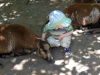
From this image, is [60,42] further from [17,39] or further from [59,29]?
[17,39]

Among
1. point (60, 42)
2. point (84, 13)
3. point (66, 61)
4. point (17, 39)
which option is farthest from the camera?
point (84, 13)

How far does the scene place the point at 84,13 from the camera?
21.2ft

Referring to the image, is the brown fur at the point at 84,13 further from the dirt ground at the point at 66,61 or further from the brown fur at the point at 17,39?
the brown fur at the point at 17,39

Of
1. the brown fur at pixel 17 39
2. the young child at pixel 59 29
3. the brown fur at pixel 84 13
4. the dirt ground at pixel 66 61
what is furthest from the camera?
the brown fur at pixel 84 13

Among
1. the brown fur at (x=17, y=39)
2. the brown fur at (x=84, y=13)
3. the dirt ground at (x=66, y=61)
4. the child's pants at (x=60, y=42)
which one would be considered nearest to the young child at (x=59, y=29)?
the child's pants at (x=60, y=42)

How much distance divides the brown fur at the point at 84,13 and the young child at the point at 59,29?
0.84 meters

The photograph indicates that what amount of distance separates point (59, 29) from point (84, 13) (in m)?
1.01

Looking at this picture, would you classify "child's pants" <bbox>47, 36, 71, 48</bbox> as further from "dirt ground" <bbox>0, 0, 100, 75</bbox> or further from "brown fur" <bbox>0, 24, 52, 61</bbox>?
"brown fur" <bbox>0, 24, 52, 61</bbox>

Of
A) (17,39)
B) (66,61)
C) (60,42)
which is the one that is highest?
Result: (17,39)

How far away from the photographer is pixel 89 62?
5.39 metres

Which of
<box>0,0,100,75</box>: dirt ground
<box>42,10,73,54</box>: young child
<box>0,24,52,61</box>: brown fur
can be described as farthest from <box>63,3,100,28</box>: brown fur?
<box>0,24,52,61</box>: brown fur

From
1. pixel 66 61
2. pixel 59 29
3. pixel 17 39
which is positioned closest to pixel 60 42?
pixel 59 29

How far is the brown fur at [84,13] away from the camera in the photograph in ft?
21.1

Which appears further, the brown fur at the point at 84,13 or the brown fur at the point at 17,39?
the brown fur at the point at 84,13
